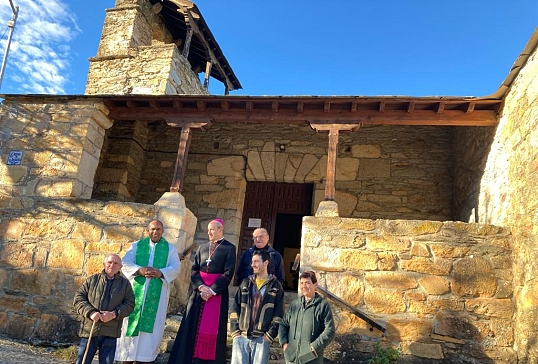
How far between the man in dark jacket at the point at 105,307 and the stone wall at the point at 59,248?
1.55 meters

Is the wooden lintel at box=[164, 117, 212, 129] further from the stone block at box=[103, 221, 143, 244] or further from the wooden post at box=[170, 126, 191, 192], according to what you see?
the stone block at box=[103, 221, 143, 244]

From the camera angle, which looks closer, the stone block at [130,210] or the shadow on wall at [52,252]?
A: the shadow on wall at [52,252]

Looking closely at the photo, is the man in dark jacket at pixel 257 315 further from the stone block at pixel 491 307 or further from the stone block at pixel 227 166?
the stone block at pixel 227 166

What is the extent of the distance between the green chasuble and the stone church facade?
1148mm

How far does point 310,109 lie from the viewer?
16.9 feet

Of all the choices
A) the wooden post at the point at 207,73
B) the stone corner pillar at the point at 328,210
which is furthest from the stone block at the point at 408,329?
the wooden post at the point at 207,73

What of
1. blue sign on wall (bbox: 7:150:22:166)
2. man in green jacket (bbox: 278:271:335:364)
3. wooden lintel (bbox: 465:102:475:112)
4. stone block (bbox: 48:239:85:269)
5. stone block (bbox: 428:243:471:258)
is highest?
wooden lintel (bbox: 465:102:475:112)

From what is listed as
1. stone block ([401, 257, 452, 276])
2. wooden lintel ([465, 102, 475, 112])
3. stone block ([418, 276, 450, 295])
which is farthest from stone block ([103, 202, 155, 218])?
wooden lintel ([465, 102, 475, 112])

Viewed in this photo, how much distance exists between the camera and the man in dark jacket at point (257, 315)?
117 inches

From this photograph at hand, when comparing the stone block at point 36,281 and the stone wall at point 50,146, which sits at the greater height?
the stone wall at point 50,146

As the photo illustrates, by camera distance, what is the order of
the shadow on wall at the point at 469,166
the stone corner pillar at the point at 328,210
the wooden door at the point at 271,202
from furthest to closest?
the wooden door at the point at 271,202
the shadow on wall at the point at 469,166
the stone corner pillar at the point at 328,210

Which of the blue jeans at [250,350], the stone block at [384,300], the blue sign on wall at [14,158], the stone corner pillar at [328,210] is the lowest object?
the blue jeans at [250,350]

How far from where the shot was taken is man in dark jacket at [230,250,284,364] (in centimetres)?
297

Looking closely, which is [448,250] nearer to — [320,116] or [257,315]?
[320,116]
